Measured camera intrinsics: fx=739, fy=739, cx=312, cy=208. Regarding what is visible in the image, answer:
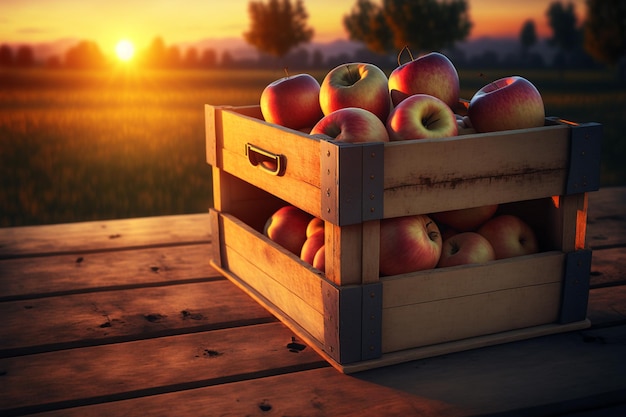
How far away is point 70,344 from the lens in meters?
2.01

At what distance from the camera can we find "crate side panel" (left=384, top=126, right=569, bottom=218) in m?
1.81

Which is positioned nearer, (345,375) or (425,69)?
(345,375)

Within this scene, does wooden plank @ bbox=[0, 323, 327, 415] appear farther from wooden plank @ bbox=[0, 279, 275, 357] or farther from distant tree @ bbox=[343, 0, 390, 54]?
distant tree @ bbox=[343, 0, 390, 54]

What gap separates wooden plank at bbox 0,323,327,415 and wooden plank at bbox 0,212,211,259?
3.18 ft

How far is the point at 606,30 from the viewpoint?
27266mm

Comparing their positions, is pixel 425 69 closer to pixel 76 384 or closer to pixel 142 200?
pixel 76 384

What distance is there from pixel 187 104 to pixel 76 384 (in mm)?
Result: 12859

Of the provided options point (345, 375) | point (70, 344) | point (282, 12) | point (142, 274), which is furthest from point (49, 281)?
point (282, 12)

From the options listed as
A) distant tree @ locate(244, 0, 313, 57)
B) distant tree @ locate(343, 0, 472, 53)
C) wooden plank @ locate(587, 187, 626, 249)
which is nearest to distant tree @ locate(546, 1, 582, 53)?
distant tree @ locate(343, 0, 472, 53)

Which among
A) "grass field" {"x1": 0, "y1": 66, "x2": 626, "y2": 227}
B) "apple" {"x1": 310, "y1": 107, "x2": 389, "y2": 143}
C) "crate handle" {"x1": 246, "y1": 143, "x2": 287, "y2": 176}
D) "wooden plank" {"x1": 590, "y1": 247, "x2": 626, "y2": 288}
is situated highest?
"apple" {"x1": 310, "y1": 107, "x2": 389, "y2": 143}

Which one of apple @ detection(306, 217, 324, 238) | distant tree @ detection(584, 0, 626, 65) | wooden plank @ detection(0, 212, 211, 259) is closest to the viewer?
apple @ detection(306, 217, 324, 238)

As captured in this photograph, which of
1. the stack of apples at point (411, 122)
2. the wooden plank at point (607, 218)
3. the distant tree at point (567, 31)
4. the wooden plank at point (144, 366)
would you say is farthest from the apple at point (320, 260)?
the distant tree at point (567, 31)

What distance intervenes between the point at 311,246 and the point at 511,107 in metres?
0.68

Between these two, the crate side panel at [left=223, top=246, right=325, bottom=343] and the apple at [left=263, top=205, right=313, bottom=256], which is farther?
the apple at [left=263, top=205, right=313, bottom=256]
